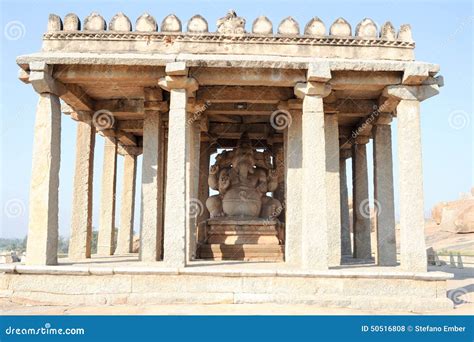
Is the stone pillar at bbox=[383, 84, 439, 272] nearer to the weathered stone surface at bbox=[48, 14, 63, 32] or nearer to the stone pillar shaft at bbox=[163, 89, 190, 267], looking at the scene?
the stone pillar shaft at bbox=[163, 89, 190, 267]

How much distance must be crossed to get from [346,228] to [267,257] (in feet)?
15.4

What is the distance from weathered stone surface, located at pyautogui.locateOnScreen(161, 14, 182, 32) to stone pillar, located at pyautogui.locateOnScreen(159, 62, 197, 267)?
1454 mm

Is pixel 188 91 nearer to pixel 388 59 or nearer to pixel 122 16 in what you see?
pixel 122 16

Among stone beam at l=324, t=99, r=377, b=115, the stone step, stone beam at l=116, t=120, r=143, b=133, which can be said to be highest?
stone beam at l=116, t=120, r=143, b=133

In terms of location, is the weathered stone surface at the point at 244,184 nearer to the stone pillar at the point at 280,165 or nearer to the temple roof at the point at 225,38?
the stone pillar at the point at 280,165

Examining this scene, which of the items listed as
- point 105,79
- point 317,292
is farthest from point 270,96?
point 317,292

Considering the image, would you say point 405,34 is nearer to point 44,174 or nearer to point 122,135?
point 44,174

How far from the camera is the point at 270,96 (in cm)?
1221

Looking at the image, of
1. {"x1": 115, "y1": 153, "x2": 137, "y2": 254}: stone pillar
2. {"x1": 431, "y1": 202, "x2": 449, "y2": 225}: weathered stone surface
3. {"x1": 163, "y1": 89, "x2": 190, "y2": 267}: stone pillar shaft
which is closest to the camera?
{"x1": 163, "y1": 89, "x2": 190, "y2": 267}: stone pillar shaft

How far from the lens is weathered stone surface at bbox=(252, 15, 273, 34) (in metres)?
11.4

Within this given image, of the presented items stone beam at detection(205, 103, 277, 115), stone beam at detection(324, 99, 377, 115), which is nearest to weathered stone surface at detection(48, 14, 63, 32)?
stone beam at detection(205, 103, 277, 115)

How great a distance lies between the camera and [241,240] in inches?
564

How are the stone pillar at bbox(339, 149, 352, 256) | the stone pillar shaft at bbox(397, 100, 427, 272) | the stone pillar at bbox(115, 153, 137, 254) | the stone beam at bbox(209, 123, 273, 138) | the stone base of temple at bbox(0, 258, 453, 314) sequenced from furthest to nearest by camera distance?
1. the stone pillar at bbox(115, 153, 137, 254)
2. the stone pillar at bbox(339, 149, 352, 256)
3. the stone beam at bbox(209, 123, 273, 138)
4. the stone pillar shaft at bbox(397, 100, 427, 272)
5. the stone base of temple at bbox(0, 258, 453, 314)

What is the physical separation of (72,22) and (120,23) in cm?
117
